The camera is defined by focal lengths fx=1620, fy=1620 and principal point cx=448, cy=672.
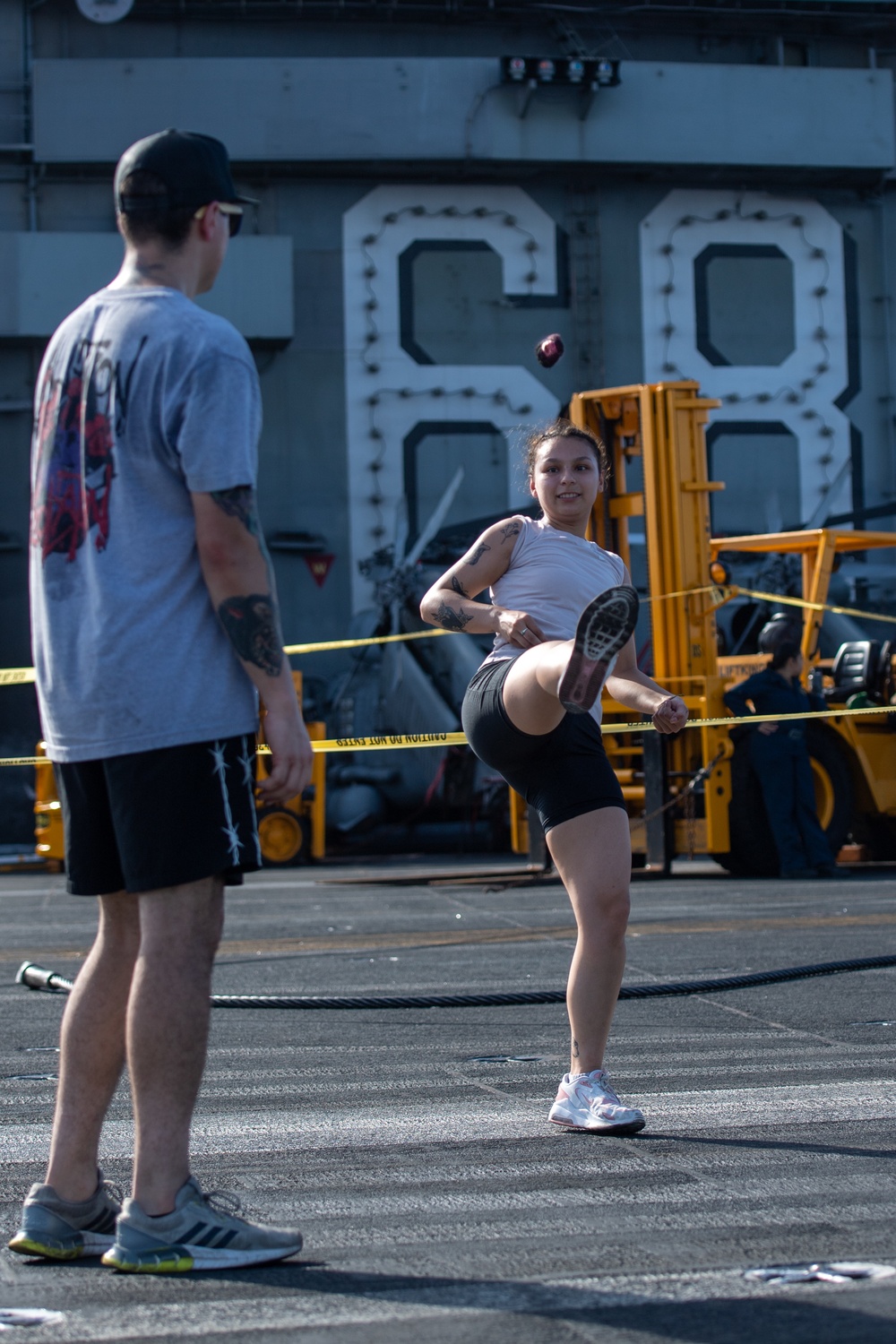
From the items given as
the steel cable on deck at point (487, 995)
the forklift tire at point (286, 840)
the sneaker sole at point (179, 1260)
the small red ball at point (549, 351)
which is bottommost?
the forklift tire at point (286, 840)

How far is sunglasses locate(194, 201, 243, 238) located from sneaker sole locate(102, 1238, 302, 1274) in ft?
5.79

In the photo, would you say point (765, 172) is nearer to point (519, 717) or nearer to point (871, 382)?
point (871, 382)

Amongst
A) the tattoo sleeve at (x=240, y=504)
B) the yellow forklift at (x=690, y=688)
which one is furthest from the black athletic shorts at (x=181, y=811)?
the yellow forklift at (x=690, y=688)

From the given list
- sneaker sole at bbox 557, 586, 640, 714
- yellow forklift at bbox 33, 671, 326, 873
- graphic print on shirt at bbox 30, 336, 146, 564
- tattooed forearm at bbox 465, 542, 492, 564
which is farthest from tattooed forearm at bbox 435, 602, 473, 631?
yellow forklift at bbox 33, 671, 326, 873

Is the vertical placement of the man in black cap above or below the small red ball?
below

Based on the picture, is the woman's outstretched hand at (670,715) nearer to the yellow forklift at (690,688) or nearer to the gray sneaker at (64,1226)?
the gray sneaker at (64,1226)

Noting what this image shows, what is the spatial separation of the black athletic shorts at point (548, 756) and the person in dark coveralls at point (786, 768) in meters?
8.25

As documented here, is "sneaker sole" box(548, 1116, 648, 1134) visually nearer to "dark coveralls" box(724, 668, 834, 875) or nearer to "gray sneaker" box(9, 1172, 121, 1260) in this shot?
"gray sneaker" box(9, 1172, 121, 1260)

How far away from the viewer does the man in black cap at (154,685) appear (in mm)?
2709

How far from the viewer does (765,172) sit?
26.4 m

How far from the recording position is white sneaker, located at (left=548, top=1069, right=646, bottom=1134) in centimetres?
379

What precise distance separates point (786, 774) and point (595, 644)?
29.1 ft

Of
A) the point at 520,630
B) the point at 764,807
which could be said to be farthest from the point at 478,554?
the point at 764,807

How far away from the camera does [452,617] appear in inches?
169
